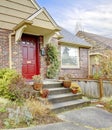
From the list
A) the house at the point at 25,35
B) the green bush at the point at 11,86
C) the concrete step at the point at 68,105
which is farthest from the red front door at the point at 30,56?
the concrete step at the point at 68,105

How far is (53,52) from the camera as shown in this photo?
42.1 feet

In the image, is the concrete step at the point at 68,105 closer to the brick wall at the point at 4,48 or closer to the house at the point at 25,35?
the house at the point at 25,35

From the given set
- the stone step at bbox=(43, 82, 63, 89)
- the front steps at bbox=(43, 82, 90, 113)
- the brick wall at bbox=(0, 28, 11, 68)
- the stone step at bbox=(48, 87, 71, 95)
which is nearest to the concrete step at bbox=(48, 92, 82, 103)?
the front steps at bbox=(43, 82, 90, 113)

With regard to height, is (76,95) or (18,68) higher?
(18,68)

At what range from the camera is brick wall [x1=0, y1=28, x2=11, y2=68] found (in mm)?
10945

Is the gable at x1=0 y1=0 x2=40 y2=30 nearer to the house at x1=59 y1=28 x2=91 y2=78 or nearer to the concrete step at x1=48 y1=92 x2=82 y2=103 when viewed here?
the house at x1=59 y1=28 x2=91 y2=78

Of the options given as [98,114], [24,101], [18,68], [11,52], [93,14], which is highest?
[93,14]

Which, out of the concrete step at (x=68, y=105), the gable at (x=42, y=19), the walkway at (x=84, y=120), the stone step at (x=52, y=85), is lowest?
the walkway at (x=84, y=120)

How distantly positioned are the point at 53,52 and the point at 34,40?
1.21 meters

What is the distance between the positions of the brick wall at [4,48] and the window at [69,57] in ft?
17.3

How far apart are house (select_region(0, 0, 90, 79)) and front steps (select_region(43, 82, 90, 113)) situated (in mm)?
1950

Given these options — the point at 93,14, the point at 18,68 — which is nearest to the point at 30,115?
the point at 18,68

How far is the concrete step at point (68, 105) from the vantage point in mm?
8658

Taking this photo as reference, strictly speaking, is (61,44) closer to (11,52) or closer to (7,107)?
(11,52)
